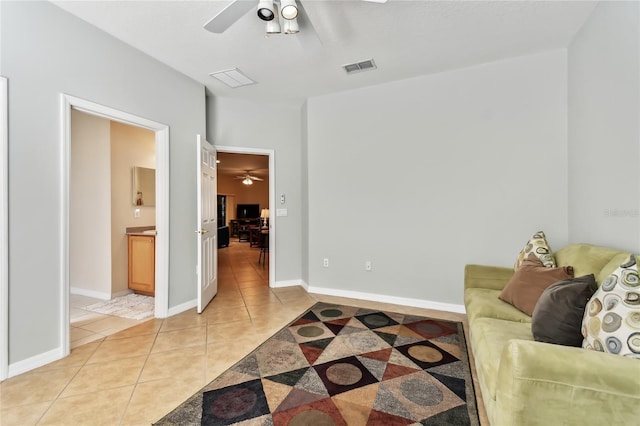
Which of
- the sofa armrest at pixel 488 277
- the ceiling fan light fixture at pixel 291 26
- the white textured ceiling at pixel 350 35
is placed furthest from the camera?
the sofa armrest at pixel 488 277

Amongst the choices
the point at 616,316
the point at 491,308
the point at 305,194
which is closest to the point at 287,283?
the point at 305,194

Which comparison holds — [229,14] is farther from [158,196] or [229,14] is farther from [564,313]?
[564,313]

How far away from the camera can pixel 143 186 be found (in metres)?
4.10

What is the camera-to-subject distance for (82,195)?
147 inches

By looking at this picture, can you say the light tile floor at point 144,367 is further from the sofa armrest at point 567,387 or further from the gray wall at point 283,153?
the gray wall at point 283,153

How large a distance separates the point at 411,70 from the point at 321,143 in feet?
4.54

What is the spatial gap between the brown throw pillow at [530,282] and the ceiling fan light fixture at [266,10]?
254cm

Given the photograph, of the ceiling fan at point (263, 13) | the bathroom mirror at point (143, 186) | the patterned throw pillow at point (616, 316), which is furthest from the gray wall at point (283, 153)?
the patterned throw pillow at point (616, 316)

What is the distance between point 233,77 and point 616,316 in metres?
3.70

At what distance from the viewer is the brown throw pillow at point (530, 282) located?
1.89 metres

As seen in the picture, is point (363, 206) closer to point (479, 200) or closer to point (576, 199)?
point (479, 200)

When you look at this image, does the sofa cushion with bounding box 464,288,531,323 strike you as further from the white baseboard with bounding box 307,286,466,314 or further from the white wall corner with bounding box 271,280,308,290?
the white wall corner with bounding box 271,280,308,290

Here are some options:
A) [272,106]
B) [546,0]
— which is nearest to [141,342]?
[272,106]

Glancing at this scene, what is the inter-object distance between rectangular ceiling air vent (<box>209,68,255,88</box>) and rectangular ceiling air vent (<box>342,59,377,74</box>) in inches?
46.7
